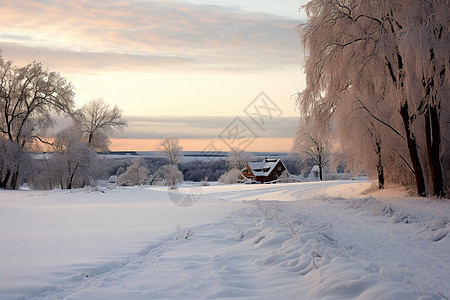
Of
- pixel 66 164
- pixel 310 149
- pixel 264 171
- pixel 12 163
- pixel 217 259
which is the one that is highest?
pixel 310 149

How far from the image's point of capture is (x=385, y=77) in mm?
13141

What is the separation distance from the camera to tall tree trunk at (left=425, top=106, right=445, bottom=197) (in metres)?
12.5

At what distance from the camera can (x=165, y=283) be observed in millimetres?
3682

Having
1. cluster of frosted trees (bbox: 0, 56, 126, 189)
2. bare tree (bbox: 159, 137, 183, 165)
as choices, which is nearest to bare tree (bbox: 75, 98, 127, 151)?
cluster of frosted trees (bbox: 0, 56, 126, 189)

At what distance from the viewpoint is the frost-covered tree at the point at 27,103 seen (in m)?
25.7

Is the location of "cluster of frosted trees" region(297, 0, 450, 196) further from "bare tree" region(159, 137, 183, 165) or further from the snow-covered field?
"bare tree" region(159, 137, 183, 165)

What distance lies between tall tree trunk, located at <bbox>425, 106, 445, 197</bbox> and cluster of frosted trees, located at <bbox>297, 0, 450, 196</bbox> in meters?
0.03

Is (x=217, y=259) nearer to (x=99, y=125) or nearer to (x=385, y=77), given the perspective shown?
(x=385, y=77)

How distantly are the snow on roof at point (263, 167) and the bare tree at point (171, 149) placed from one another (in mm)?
10840

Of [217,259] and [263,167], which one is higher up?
[263,167]

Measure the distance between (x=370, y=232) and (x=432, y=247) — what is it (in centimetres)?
130

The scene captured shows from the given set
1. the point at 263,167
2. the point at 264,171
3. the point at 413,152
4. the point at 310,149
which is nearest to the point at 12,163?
the point at 413,152

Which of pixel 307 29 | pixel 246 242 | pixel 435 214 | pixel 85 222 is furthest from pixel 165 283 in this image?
pixel 307 29

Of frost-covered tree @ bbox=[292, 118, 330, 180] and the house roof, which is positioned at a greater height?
frost-covered tree @ bbox=[292, 118, 330, 180]
